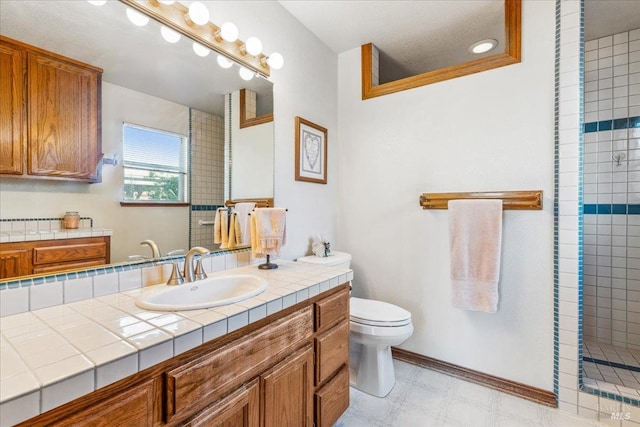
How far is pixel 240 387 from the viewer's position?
0.94 metres

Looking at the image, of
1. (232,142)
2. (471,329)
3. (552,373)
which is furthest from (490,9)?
(552,373)

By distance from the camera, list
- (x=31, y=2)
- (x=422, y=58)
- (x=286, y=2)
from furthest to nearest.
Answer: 1. (x=422, y=58)
2. (x=286, y=2)
3. (x=31, y=2)

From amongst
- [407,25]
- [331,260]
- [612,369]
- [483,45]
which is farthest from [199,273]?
[612,369]

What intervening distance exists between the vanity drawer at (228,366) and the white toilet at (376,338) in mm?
664

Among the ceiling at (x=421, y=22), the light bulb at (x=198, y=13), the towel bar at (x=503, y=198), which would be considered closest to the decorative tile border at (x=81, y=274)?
the light bulb at (x=198, y=13)

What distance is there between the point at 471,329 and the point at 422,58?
2228 millimetres

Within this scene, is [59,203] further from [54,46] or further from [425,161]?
[425,161]

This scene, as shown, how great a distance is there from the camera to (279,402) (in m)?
1.08

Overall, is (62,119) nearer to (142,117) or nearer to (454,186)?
(142,117)

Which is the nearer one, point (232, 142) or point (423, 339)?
point (232, 142)

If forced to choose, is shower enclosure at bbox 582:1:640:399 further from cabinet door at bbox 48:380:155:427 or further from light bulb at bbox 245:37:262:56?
cabinet door at bbox 48:380:155:427

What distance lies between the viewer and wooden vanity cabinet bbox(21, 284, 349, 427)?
2.16ft

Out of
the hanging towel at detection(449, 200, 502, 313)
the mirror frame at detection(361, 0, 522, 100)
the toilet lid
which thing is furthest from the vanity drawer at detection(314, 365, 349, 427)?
the mirror frame at detection(361, 0, 522, 100)

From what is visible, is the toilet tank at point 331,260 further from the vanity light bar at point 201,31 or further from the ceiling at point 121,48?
the vanity light bar at point 201,31
